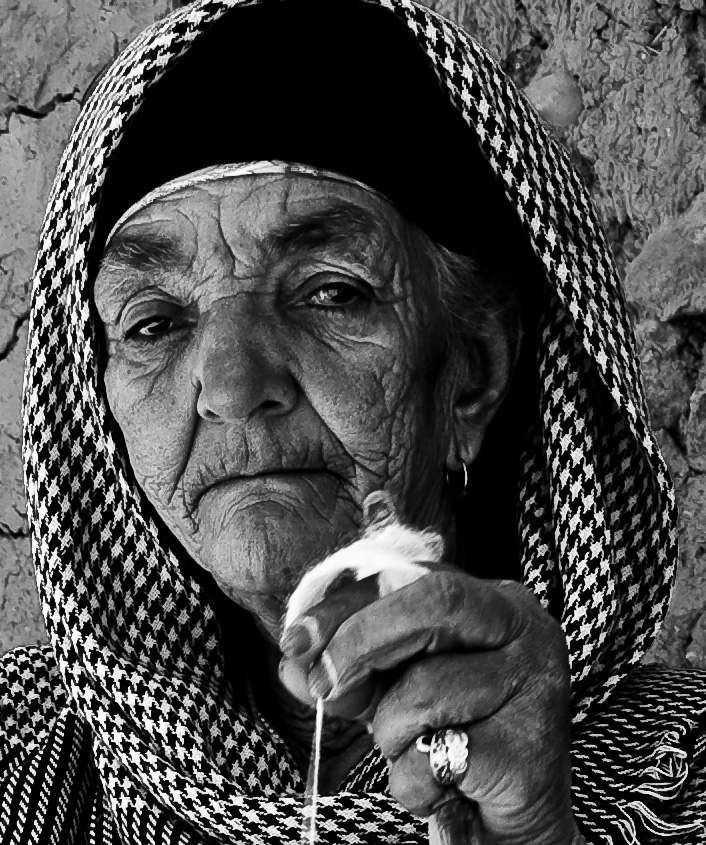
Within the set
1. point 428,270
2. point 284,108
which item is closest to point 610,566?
point 428,270

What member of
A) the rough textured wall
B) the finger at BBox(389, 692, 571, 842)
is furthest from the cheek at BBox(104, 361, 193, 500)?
the rough textured wall

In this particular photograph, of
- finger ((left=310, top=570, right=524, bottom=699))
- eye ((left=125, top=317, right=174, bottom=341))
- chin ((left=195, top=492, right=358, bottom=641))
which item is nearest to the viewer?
finger ((left=310, top=570, right=524, bottom=699))

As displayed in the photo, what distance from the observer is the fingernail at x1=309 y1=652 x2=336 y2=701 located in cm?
112

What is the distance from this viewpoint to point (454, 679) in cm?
115

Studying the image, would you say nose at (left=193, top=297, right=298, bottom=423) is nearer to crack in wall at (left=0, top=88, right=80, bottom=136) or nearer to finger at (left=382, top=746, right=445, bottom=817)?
finger at (left=382, top=746, right=445, bottom=817)

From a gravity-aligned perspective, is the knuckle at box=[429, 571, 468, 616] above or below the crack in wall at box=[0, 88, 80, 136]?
below

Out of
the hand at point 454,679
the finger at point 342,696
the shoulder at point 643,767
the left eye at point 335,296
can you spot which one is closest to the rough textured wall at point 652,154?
the shoulder at point 643,767

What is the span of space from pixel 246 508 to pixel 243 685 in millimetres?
511

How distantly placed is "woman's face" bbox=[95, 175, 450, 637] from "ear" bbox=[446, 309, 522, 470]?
→ 40 millimetres

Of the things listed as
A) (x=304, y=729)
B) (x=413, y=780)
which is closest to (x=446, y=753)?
(x=413, y=780)

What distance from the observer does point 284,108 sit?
188 centimetres

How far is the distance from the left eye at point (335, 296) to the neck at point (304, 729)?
573 millimetres

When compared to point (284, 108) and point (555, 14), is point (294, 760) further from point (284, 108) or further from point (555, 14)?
point (555, 14)

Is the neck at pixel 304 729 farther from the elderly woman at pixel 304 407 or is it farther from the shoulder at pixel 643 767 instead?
the shoulder at pixel 643 767
